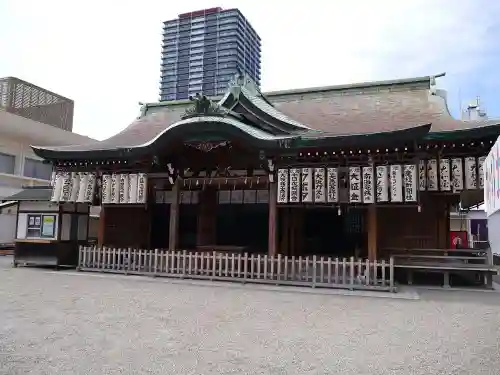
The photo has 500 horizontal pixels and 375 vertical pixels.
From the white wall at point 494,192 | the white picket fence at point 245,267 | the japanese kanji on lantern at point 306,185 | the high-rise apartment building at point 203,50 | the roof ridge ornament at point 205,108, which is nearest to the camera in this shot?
the white wall at point 494,192

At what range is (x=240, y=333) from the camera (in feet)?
20.5

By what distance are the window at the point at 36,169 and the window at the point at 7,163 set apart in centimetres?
92

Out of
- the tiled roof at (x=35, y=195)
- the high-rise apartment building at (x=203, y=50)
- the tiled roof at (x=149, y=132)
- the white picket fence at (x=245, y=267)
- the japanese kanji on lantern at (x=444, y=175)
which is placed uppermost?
the high-rise apartment building at (x=203, y=50)

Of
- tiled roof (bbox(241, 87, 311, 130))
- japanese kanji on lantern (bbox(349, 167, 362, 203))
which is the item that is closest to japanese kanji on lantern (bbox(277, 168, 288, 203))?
japanese kanji on lantern (bbox(349, 167, 362, 203))

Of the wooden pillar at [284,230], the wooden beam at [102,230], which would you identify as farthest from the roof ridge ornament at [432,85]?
the wooden beam at [102,230]

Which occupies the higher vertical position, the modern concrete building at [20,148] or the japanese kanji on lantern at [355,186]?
the modern concrete building at [20,148]

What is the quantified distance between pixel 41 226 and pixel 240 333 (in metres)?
12.0

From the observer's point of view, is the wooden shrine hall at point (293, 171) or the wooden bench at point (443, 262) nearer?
the wooden shrine hall at point (293, 171)

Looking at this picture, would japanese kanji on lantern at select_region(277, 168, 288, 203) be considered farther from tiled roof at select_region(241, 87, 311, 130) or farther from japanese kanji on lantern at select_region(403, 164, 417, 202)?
japanese kanji on lantern at select_region(403, 164, 417, 202)

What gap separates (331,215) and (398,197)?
13.1 ft

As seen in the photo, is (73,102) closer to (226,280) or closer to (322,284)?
(226,280)

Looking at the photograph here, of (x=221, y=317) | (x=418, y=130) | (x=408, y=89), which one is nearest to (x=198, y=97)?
(x=418, y=130)

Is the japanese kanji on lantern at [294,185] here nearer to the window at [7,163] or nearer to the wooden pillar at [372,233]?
the wooden pillar at [372,233]

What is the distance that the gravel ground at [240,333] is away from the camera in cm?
479
